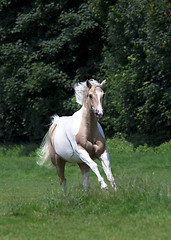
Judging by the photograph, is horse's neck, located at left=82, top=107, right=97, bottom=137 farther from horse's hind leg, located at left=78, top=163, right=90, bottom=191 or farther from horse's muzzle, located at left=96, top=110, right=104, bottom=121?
horse's hind leg, located at left=78, top=163, right=90, bottom=191

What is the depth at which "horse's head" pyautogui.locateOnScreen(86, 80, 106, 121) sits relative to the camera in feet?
32.0

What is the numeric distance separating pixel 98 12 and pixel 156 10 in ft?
18.0

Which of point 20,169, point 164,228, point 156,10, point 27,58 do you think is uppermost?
point 156,10

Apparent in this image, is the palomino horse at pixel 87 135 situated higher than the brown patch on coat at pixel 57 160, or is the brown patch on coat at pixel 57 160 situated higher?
the palomino horse at pixel 87 135

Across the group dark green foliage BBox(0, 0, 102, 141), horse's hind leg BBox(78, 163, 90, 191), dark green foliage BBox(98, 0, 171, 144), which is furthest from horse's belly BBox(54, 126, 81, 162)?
dark green foliage BBox(0, 0, 102, 141)

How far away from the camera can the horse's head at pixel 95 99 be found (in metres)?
9.76

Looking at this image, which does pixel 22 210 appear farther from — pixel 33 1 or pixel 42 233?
pixel 33 1

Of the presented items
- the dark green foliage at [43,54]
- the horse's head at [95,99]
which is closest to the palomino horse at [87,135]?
the horse's head at [95,99]

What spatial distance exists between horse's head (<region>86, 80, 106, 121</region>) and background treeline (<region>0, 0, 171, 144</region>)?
388 inches

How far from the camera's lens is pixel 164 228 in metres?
7.17

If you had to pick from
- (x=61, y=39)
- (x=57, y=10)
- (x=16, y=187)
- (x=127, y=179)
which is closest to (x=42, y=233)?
(x=127, y=179)

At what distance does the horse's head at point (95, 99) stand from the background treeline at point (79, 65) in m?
9.85

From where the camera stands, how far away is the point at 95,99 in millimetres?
9906

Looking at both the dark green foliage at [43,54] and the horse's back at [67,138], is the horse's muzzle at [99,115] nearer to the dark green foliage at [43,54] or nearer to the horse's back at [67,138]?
the horse's back at [67,138]
